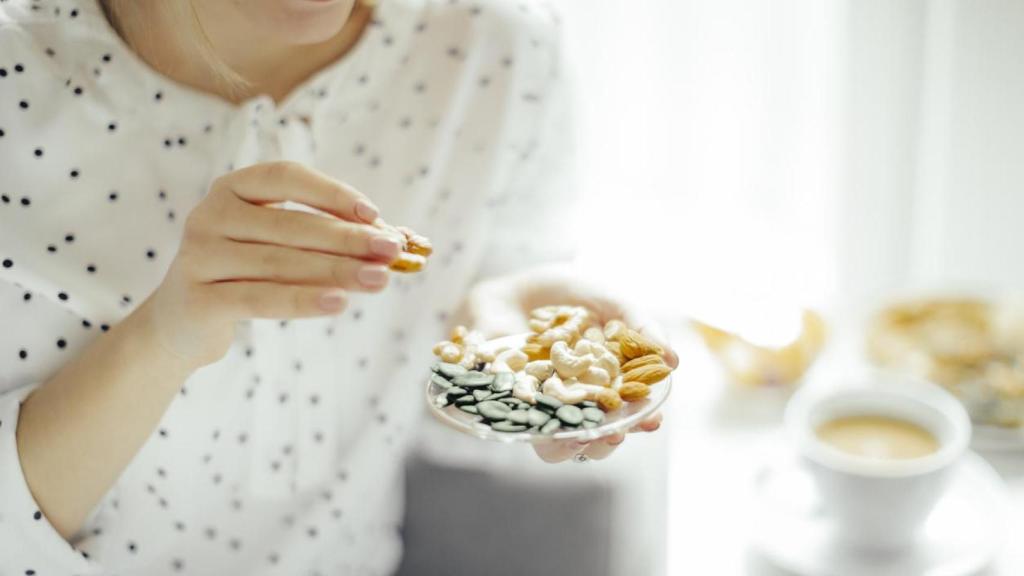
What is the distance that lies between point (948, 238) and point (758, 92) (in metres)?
0.24

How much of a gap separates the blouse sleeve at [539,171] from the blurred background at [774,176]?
0.10 feet

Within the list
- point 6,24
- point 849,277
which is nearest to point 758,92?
point 849,277

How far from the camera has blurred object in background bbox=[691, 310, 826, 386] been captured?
2.67 ft

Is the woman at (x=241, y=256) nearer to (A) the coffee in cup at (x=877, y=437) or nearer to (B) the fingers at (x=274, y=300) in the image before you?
(B) the fingers at (x=274, y=300)

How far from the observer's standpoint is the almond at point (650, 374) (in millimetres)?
420

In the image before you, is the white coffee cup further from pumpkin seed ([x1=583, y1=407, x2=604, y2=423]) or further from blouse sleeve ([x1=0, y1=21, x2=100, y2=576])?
blouse sleeve ([x1=0, y1=21, x2=100, y2=576])

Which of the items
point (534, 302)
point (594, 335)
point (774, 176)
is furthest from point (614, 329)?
point (774, 176)

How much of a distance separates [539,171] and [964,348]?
0.35m

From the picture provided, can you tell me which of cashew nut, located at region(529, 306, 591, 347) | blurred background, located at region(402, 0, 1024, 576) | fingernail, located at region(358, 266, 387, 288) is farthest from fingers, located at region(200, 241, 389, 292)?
blurred background, located at region(402, 0, 1024, 576)

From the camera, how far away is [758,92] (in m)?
0.96

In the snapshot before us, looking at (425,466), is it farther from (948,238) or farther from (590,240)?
(948,238)

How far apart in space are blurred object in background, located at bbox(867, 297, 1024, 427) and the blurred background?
3 centimetres

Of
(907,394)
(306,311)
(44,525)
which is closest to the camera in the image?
(306,311)

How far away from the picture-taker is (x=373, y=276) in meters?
0.39
